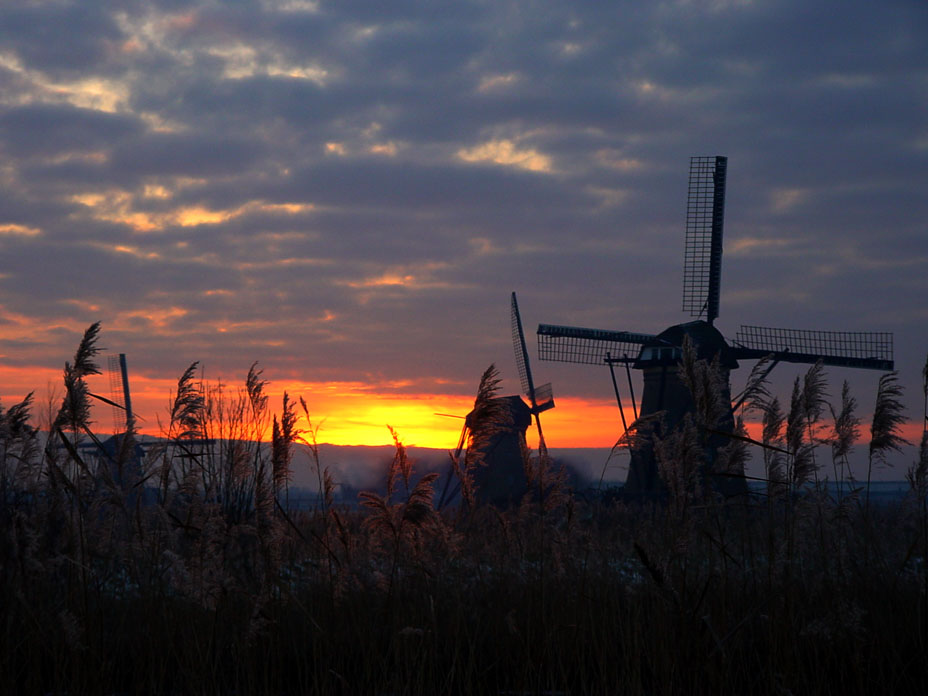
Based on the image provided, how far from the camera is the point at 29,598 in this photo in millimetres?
5344

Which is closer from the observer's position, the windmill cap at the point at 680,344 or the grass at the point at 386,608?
the grass at the point at 386,608

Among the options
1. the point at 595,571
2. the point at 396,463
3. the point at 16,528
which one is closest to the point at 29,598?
the point at 16,528

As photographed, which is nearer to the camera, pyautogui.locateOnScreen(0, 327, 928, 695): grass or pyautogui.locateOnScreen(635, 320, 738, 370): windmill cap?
pyautogui.locateOnScreen(0, 327, 928, 695): grass

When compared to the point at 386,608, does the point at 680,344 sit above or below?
above

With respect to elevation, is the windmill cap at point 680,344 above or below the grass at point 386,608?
above

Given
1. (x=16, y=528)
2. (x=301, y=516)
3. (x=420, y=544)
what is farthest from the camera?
(x=301, y=516)

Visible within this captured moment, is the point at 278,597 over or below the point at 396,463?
below

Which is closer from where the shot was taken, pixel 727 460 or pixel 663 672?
pixel 663 672

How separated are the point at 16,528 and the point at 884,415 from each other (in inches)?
226

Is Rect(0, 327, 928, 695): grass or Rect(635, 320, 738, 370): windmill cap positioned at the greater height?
Rect(635, 320, 738, 370): windmill cap

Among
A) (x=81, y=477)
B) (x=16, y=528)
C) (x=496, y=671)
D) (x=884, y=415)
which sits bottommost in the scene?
(x=496, y=671)

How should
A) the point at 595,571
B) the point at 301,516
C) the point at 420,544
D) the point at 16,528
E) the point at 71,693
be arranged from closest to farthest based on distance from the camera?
1. the point at 71,693
2. the point at 420,544
3. the point at 16,528
4. the point at 595,571
5. the point at 301,516

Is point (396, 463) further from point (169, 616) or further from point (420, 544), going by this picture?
point (169, 616)

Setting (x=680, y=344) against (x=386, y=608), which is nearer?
(x=386, y=608)
